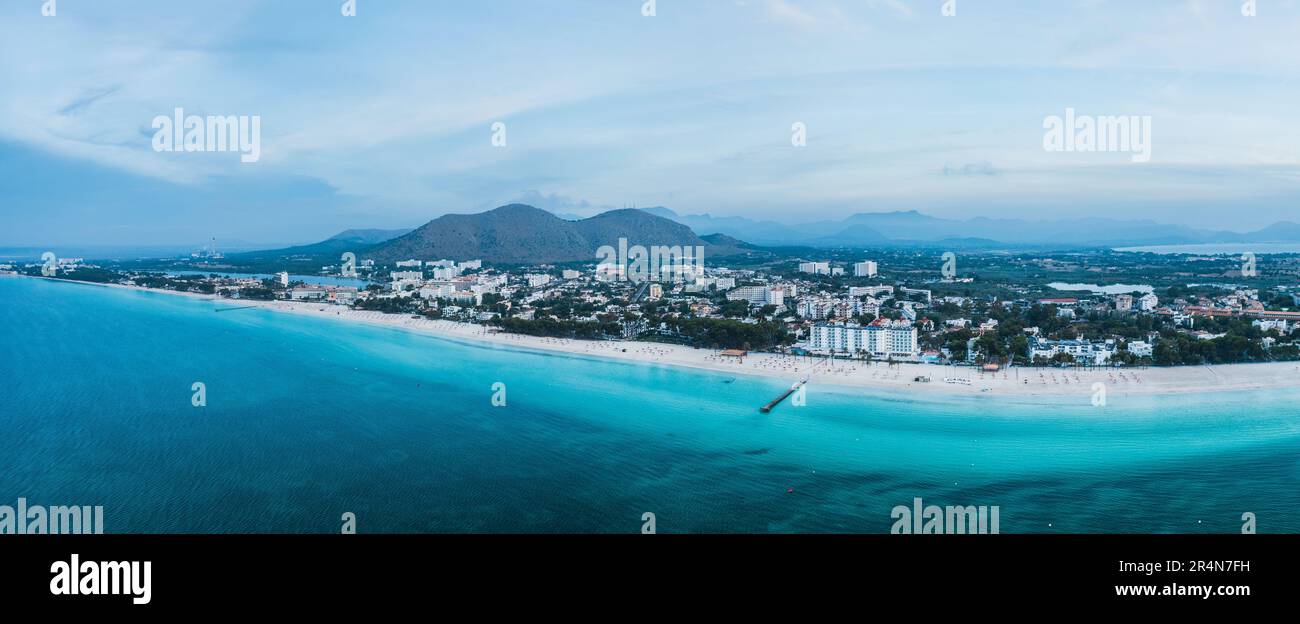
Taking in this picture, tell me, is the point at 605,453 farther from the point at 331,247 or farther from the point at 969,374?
the point at 331,247

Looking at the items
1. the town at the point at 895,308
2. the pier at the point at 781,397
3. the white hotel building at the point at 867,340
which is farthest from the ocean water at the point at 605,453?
the white hotel building at the point at 867,340

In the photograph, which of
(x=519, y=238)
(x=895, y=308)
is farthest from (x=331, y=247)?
(x=895, y=308)

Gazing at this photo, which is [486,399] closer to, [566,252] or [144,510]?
[144,510]

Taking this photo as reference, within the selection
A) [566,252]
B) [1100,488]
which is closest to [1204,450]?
[1100,488]

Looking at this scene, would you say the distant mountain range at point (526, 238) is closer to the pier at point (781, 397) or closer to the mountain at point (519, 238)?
the mountain at point (519, 238)

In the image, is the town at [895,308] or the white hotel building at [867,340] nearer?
the town at [895,308]
